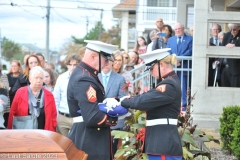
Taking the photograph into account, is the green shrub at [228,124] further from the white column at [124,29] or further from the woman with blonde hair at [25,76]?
the white column at [124,29]

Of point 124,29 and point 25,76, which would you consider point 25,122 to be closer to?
point 25,76

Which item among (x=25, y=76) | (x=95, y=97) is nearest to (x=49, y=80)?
(x=25, y=76)

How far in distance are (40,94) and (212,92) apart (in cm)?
439

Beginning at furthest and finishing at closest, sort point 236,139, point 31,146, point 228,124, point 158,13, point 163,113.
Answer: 1. point 158,13
2. point 228,124
3. point 236,139
4. point 163,113
5. point 31,146

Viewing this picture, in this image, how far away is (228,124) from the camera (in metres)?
8.77

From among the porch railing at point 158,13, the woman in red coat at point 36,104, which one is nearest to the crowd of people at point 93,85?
the woman in red coat at point 36,104

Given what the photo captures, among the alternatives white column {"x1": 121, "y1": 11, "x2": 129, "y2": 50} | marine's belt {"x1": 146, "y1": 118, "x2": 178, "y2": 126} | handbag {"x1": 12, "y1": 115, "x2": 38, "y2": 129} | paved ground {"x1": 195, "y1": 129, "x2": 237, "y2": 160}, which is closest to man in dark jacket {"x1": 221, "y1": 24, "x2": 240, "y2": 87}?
paved ground {"x1": 195, "y1": 129, "x2": 237, "y2": 160}

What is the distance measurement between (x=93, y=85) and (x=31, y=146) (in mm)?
1508

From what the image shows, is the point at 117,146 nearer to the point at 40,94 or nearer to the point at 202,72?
the point at 40,94

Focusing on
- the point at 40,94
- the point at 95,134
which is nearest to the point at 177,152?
the point at 95,134

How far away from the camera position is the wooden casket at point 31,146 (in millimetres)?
3242

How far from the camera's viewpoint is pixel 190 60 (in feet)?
36.2

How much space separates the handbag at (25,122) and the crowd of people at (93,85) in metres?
0.06

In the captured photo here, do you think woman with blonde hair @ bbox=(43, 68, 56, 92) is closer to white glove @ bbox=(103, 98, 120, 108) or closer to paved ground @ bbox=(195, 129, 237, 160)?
paved ground @ bbox=(195, 129, 237, 160)
